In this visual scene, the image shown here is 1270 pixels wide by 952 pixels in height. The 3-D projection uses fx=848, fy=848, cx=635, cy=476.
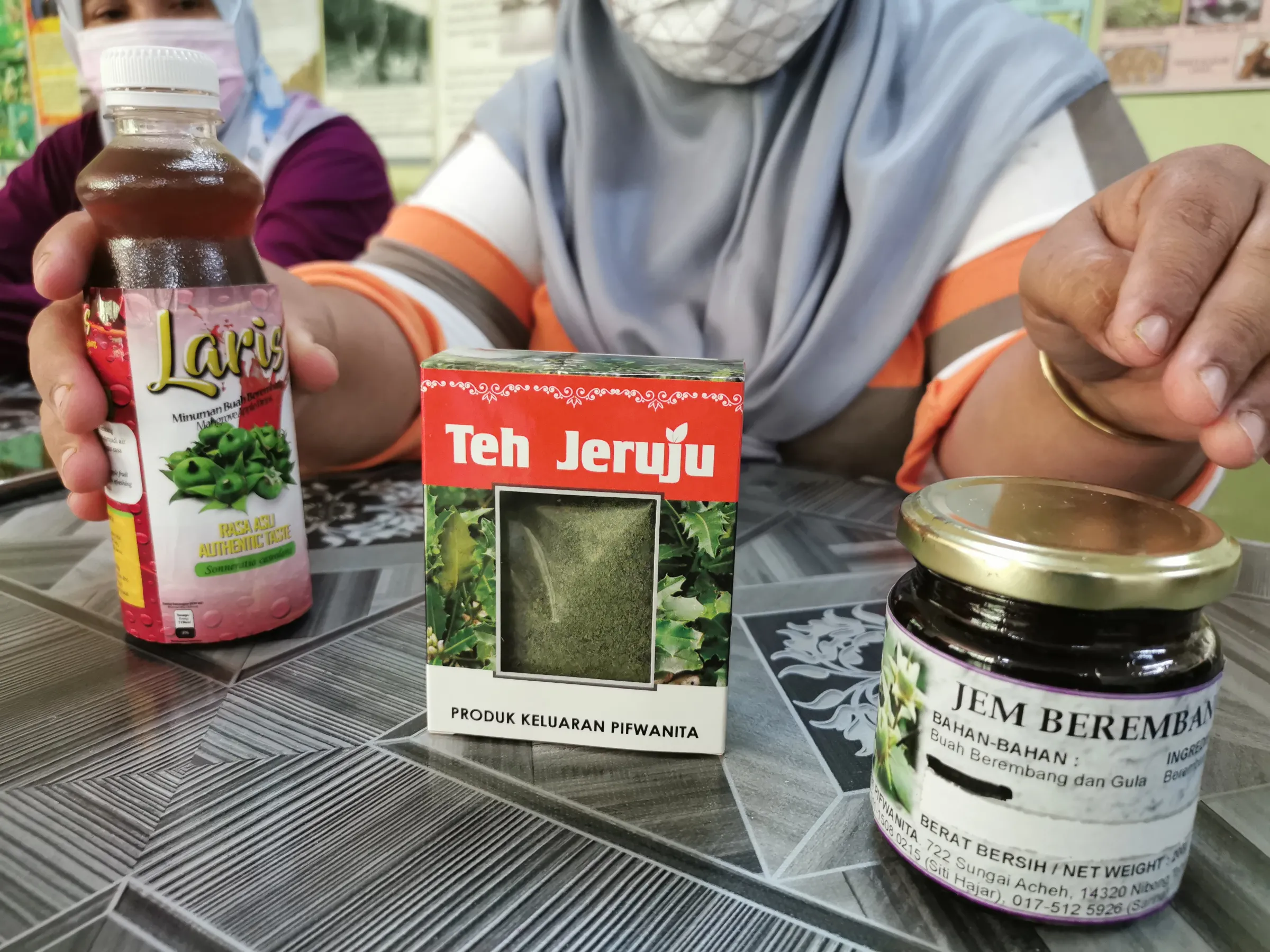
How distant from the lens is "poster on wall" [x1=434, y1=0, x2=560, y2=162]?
1.55 m

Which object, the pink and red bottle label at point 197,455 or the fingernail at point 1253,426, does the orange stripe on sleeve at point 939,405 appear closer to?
the fingernail at point 1253,426

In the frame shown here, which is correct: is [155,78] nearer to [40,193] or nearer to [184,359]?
[184,359]

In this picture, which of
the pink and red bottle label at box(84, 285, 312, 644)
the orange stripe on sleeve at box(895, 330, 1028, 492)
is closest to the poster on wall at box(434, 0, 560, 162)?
the orange stripe on sleeve at box(895, 330, 1028, 492)

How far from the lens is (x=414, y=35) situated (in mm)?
1652

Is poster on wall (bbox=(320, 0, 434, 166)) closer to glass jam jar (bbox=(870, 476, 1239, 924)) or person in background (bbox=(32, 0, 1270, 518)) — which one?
person in background (bbox=(32, 0, 1270, 518))

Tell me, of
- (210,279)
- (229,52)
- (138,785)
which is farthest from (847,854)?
(229,52)

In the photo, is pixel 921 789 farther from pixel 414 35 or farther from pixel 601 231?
pixel 414 35

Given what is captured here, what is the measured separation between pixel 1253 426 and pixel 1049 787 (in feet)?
0.60

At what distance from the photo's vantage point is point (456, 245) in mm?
872

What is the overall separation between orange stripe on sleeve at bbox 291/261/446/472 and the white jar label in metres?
0.61

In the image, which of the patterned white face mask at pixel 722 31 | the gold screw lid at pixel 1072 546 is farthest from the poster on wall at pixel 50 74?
the gold screw lid at pixel 1072 546

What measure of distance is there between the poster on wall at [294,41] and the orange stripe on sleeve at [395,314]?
1102 millimetres

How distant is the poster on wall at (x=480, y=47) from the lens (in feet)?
5.08

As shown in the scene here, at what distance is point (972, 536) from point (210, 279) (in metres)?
0.37
